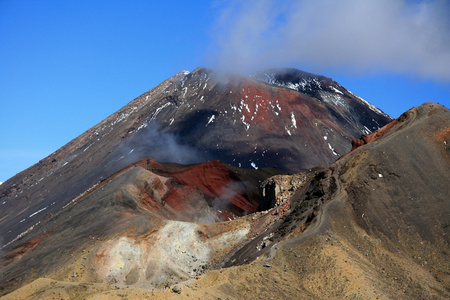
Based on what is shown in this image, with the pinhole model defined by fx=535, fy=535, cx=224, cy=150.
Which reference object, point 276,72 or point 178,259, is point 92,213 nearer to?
point 178,259

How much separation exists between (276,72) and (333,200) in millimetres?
130301

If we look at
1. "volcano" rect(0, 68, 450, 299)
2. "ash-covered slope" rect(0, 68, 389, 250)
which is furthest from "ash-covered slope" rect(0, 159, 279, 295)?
"ash-covered slope" rect(0, 68, 389, 250)

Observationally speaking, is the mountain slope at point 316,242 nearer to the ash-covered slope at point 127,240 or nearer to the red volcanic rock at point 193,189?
the ash-covered slope at point 127,240

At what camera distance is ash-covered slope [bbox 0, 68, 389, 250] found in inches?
4313

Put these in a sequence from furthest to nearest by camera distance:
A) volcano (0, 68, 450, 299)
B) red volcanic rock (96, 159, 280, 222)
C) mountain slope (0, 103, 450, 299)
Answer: red volcanic rock (96, 159, 280, 222) → volcano (0, 68, 450, 299) → mountain slope (0, 103, 450, 299)

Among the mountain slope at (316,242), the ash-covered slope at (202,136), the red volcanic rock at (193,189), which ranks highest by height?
the ash-covered slope at (202,136)

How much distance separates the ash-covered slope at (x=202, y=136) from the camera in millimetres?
109562

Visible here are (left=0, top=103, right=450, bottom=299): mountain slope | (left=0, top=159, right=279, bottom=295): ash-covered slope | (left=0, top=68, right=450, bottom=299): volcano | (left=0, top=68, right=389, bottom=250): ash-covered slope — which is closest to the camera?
(left=0, top=103, right=450, bottom=299): mountain slope

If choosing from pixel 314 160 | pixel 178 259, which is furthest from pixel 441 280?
pixel 314 160

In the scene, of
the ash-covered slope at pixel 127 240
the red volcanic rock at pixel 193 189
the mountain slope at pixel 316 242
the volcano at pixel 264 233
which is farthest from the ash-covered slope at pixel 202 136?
the mountain slope at pixel 316 242

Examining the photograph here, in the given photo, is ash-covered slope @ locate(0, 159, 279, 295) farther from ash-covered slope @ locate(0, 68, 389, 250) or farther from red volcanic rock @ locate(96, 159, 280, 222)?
ash-covered slope @ locate(0, 68, 389, 250)

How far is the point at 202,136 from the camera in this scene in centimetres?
11969

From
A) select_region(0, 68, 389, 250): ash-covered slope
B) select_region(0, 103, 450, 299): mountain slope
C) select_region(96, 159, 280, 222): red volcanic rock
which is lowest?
select_region(0, 103, 450, 299): mountain slope

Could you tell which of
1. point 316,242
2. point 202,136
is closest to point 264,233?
point 316,242
